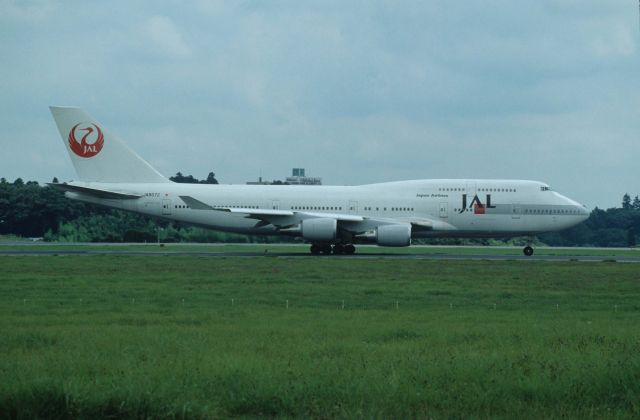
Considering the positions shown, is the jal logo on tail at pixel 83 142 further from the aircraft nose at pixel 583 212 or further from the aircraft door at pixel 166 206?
the aircraft nose at pixel 583 212

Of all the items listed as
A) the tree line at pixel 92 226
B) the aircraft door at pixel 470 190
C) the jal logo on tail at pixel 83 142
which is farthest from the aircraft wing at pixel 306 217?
the tree line at pixel 92 226

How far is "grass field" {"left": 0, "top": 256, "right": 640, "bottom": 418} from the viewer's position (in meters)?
9.44

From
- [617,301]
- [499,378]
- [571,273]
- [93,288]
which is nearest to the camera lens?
[499,378]

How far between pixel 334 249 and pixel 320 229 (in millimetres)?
3138

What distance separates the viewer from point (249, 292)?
77.2 ft

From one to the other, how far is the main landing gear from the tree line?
14346 millimetres

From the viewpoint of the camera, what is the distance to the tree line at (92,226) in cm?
7294

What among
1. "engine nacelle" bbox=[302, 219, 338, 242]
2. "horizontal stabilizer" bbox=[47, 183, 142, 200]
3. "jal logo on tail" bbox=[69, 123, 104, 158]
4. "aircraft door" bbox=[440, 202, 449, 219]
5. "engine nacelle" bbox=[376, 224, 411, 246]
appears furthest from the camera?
"jal logo on tail" bbox=[69, 123, 104, 158]

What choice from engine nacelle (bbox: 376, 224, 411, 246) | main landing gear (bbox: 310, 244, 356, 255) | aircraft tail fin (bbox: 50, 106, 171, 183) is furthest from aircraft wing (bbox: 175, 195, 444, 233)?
aircraft tail fin (bbox: 50, 106, 171, 183)

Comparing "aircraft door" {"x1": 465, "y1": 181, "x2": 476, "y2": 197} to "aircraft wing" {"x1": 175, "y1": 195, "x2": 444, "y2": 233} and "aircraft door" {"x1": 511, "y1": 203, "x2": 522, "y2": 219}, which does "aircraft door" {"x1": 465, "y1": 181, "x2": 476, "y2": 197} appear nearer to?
"aircraft wing" {"x1": 175, "y1": 195, "x2": 444, "y2": 233}

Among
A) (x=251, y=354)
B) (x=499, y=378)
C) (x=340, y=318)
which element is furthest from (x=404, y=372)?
(x=340, y=318)

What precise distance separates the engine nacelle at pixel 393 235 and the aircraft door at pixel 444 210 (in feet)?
10.4

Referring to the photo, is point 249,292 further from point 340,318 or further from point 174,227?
point 174,227

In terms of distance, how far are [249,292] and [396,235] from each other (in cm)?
2302
